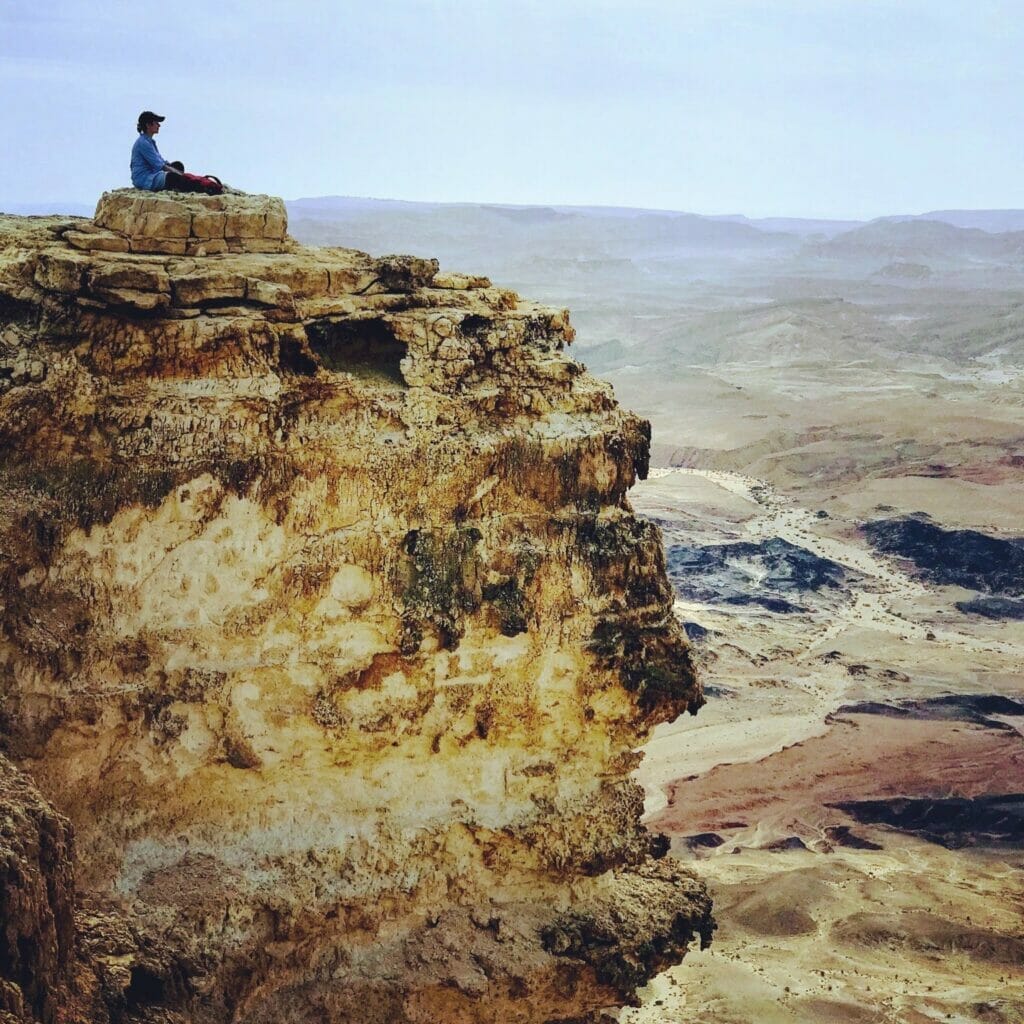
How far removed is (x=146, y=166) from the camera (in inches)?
495

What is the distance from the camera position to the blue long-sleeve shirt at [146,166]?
492 inches

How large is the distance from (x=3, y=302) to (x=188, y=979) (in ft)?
16.6

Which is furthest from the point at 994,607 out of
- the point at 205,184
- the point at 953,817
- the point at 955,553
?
the point at 205,184

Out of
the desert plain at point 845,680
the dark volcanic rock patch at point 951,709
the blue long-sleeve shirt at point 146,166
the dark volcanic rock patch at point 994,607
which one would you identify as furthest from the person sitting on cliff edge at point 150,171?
the dark volcanic rock patch at point 994,607

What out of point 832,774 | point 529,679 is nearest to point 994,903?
point 832,774

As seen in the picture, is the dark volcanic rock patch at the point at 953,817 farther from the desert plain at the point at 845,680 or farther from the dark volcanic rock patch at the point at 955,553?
the dark volcanic rock patch at the point at 955,553

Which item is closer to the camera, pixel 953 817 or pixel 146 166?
pixel 146 166

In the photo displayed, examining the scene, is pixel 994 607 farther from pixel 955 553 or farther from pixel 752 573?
pixel 752 573

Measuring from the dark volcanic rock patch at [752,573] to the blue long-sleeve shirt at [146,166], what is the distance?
3161 centimetres

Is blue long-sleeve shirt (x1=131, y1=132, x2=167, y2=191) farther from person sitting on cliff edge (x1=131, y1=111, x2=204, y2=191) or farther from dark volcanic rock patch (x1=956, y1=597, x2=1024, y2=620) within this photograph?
dark volcanic rock patch (x1=956, y1=597, x2=1024, y2=620)

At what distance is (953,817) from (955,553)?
20.7 meters

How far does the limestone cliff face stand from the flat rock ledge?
1.0 inches

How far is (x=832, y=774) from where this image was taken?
2939 cm

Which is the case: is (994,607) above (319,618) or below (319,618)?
below
